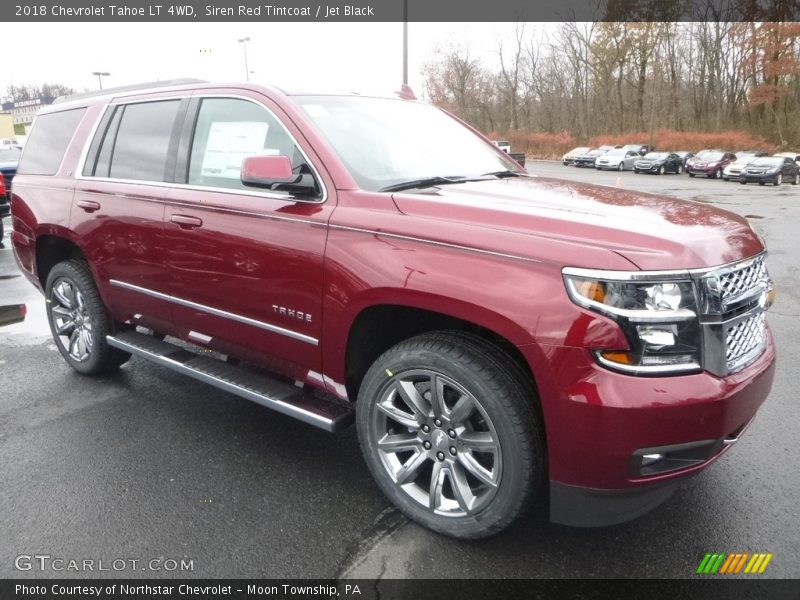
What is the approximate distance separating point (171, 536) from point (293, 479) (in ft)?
2.19

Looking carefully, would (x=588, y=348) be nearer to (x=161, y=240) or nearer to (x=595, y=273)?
(x=595, y=273)

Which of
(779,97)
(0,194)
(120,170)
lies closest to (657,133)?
(779,97)

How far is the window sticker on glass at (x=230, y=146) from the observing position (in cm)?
329

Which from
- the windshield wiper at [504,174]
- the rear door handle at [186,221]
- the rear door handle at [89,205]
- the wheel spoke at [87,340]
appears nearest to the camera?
the rear door handle at [186,221]

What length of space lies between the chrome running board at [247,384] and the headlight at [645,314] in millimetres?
1371

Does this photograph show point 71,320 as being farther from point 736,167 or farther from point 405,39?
point 736,167

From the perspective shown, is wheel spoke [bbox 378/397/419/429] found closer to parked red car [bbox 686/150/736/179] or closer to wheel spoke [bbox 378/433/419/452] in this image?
wheel spoke [bbox 378/433/419/452]

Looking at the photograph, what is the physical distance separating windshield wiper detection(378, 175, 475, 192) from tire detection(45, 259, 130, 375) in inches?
100

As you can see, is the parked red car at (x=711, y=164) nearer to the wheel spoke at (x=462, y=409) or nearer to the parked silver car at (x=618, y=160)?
the parked silver car at (x=618, y=160)

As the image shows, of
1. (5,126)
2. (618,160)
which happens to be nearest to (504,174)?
(618,160)

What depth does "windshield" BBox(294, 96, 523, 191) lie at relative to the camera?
10.1ft

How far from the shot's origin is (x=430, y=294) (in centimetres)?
247

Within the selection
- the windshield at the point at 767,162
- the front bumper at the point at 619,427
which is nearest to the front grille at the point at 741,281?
the front bumper at the point at 619,427

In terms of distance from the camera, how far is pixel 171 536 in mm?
2719
